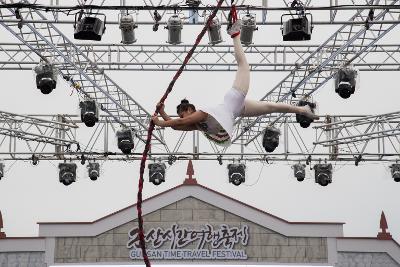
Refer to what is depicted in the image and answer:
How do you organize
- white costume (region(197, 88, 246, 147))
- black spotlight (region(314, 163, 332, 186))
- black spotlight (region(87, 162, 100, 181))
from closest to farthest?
1. white costume (region(197, 88, 246, 147))
2. black spotlight (region(314, 163, 332, 186))
3. black spotlight (region(87, 162, 100, 181))

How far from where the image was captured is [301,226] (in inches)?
888

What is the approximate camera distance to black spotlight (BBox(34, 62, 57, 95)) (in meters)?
13.6

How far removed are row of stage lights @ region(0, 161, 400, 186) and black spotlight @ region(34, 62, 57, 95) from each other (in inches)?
294

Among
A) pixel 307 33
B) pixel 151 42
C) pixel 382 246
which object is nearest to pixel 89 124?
pixel 151 42

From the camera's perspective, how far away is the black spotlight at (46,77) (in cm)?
1356

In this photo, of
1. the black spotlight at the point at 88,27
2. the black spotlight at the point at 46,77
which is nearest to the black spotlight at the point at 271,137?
the black spotlight at the point at 46,77

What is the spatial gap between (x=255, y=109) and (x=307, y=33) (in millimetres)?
6034

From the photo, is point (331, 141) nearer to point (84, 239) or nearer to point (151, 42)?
point (151, 42)

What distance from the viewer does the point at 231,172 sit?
21453 millimetres

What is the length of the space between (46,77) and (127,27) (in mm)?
1732

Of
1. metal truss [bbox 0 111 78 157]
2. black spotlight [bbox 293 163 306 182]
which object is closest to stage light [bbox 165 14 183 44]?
metal truss [bbox 0 111 78 157]

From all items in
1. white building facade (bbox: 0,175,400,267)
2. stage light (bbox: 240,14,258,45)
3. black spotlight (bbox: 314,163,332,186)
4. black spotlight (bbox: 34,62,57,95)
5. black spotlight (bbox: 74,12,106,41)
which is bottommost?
white building facade (bbox: 0,175,400,267)

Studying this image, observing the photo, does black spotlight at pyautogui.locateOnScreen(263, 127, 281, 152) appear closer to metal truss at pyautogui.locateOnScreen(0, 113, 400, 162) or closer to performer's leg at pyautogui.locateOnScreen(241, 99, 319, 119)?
metal truss at pyautogui.locateOnScreen(0, 113, 400, 162)

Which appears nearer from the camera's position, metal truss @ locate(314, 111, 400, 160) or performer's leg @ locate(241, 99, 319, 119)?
performer's leg @ locate(241, 99, 319, 119)
